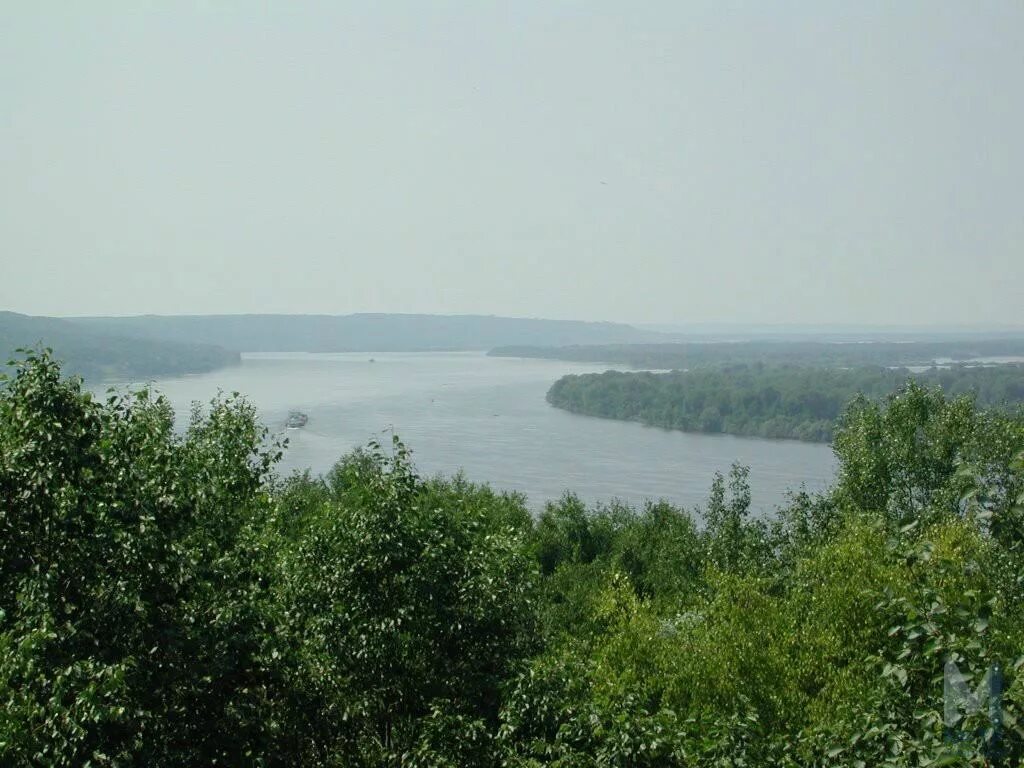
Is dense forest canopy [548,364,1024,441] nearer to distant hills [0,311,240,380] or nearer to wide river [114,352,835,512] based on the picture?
wide river [114,352,835,512]

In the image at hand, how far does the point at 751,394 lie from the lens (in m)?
66.9

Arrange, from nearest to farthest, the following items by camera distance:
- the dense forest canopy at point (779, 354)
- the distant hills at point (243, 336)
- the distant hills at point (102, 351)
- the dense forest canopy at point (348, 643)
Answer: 1. the dense forest canopy at point (348, 643)
2. the distant hills at point (102, 351)
3. the distant hills at point (243, 336)
4. the dense forest canopy at point (779, 354)

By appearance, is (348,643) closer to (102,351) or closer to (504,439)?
(504,439)

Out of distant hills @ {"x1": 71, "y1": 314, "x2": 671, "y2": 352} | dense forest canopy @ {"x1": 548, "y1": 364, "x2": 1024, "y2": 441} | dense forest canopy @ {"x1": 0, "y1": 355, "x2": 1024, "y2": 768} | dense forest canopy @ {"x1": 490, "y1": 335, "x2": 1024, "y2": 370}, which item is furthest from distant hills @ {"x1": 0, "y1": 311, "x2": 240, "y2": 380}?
dense forest canopy @ {"x1": 490, "y1": 335, "x2": 1024, "y2": 370}

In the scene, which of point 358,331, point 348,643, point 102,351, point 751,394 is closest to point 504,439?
point 751,394

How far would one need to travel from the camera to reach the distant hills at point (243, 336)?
54781mm

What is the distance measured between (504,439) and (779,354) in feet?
218

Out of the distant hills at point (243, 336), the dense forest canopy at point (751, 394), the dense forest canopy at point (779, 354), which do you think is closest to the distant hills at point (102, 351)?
the distant hills at point (243, 336)

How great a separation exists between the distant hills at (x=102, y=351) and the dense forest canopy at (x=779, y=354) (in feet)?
171

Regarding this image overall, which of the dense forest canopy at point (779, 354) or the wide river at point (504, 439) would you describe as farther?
the dense forest canopy at point (779, 354)

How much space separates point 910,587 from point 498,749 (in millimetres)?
3844

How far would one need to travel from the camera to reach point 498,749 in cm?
658

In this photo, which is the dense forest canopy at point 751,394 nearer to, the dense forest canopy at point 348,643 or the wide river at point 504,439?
the wide river at point 504,439

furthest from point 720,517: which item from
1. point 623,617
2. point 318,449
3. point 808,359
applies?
point 808,359
